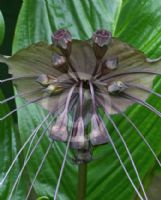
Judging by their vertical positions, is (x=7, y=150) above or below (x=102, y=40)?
below

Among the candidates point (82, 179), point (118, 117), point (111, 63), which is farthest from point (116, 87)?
point (118, 117)

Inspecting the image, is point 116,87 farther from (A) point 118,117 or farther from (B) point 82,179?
(A) point 118,117

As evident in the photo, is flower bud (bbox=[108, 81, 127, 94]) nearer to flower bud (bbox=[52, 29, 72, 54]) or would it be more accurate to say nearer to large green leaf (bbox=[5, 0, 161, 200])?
flower bud (bbox=[52, 29, 72, 54])

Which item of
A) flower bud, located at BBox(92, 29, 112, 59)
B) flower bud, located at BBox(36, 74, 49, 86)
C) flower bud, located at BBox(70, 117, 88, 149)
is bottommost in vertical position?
flower bud, located at BBox(70, 117, 88, 149)

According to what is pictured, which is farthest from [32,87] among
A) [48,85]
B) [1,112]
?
[1,112]

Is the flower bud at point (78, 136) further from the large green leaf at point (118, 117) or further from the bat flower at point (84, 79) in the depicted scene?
the large green leaf at point (118, 117)

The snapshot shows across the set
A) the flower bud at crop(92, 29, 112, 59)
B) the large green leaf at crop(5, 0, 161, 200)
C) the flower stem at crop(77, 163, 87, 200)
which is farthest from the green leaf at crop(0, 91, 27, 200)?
the flower bud at crop(92, 29, 112, 59)

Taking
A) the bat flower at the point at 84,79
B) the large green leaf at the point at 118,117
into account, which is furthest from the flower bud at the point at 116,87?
the large green leaf at the point at 118,117
